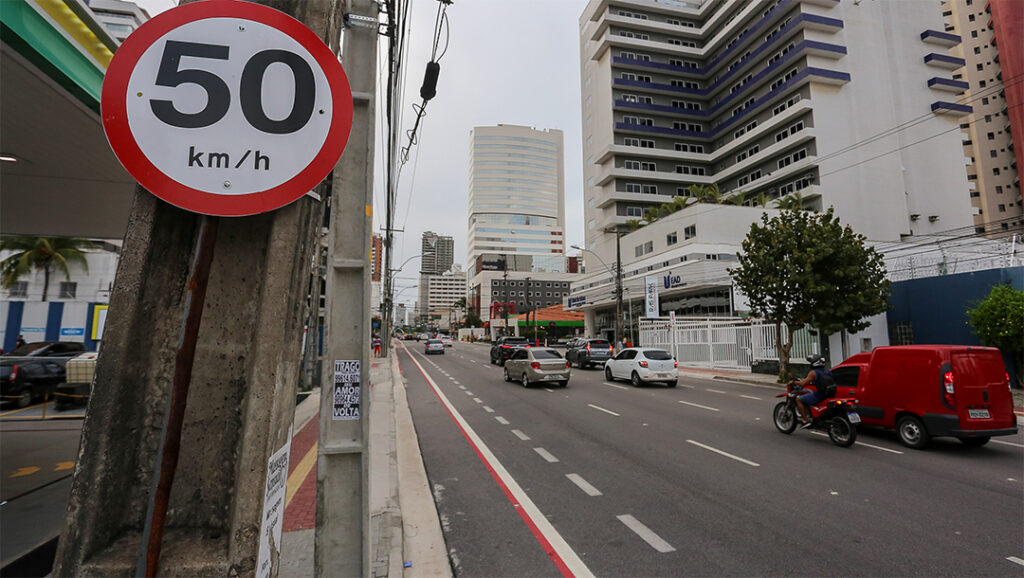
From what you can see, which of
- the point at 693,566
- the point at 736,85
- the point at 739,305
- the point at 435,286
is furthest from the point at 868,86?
the point at 435,286

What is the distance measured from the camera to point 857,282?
55.1 feet

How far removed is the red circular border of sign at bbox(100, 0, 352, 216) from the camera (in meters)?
1.68

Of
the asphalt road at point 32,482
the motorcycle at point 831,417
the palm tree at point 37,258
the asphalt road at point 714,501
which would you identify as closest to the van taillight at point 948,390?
the asphalt road at point 714,501

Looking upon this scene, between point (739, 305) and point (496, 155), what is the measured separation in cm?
12342

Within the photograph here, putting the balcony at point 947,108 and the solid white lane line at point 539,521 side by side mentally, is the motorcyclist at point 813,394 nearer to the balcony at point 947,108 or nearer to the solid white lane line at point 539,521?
the solid white lane line at point 539,521

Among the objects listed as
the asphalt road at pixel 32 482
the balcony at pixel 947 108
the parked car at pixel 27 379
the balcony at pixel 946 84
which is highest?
the balcony at pixel 946 84

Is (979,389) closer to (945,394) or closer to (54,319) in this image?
(945,394)

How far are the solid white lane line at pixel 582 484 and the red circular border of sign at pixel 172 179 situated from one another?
16.9ft

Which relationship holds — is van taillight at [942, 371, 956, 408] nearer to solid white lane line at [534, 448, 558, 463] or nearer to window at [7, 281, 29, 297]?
solid white lane line at [534, 448, 558, 463]

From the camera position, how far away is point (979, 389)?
7566mm

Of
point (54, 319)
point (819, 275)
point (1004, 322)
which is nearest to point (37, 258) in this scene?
point (54, 319)

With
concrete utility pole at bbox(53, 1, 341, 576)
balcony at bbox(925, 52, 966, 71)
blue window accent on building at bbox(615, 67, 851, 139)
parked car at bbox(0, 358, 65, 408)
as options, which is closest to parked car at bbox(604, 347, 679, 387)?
concrete utility pole at bbox(53, 1, 341, 576)

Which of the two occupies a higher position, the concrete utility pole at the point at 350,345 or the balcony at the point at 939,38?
the balcony at the point at 939,38

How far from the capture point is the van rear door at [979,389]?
24.7ft
